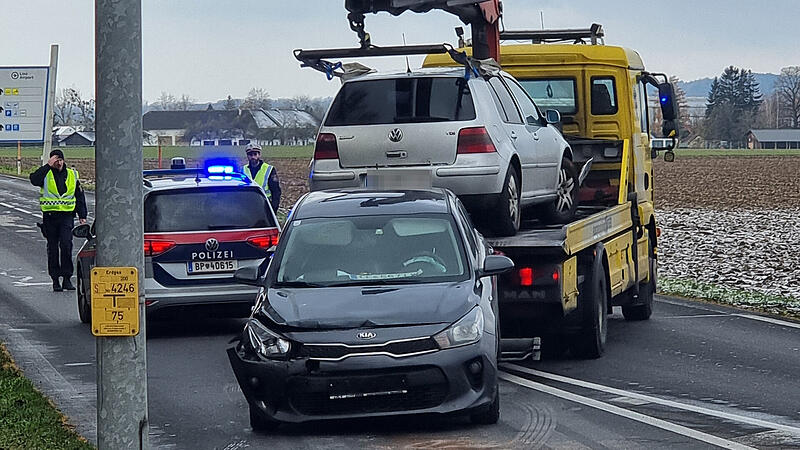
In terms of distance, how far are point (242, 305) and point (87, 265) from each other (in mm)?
2093

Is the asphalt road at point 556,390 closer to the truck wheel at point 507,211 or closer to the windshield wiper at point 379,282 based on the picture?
the windshield wiper at point 379,282

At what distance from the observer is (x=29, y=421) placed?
8.80 m

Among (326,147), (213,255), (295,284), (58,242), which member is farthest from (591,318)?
(58,242)

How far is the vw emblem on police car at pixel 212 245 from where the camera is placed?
13.3 metres

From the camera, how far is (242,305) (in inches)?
526

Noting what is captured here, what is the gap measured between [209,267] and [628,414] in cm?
544

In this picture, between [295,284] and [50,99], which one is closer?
[295,284]

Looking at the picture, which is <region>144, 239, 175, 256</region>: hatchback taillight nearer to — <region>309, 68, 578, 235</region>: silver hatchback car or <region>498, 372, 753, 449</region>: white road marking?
<region>309, 68, 578, 235</region>: silver hatchback car

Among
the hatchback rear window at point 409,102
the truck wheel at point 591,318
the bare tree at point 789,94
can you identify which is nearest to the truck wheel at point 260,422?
the hatchback rear window at point 409,102

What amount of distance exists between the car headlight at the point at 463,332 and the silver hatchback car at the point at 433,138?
3024 millimetres

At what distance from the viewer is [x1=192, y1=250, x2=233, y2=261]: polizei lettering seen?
13.2 meters

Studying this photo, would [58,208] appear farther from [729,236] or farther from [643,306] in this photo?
[729,236]

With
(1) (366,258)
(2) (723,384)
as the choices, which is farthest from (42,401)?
(2) (723,384)

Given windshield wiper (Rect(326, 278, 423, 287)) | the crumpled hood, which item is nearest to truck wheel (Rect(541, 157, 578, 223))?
windshield wiper (Rect(326, 278, 423, 287))
